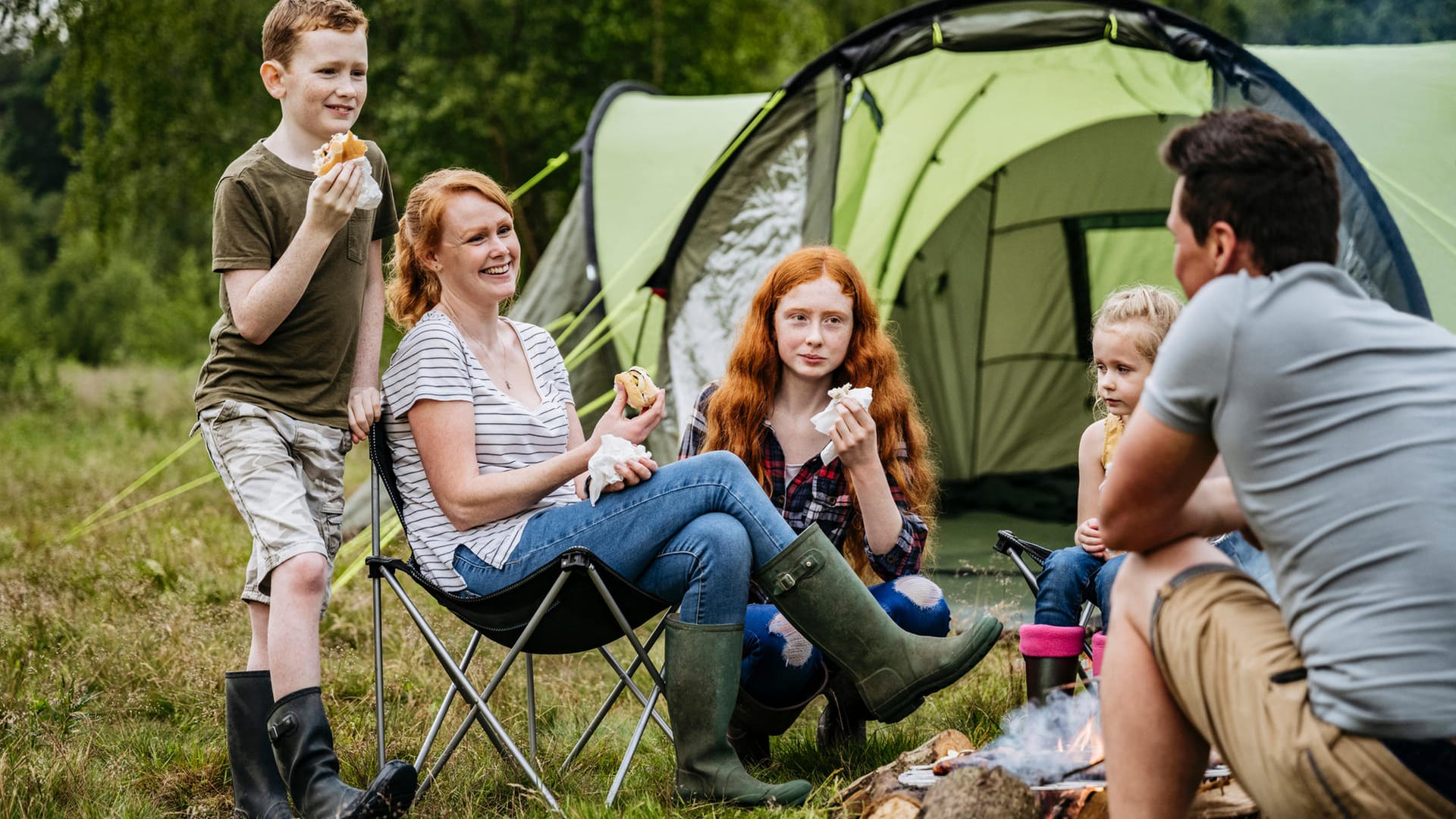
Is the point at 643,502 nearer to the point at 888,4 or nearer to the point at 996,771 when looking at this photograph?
the point at 996,771

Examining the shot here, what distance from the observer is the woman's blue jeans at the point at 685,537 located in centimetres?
225

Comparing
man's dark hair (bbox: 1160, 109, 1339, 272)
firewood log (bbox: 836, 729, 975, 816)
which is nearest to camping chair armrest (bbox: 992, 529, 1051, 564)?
firewood log (bbox: 836, 729, 975, 816)

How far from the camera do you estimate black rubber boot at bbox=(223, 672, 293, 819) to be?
236 cm

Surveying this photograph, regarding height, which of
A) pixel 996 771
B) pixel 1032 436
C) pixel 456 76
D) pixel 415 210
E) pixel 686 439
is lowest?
pixel 1032 436

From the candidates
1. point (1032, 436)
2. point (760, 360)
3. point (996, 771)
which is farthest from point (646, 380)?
point (1032, 436)

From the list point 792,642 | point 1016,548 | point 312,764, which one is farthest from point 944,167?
point 312,764

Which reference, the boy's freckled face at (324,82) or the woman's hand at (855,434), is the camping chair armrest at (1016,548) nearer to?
the woman's hand at (855,434)

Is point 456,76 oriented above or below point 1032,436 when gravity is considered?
above

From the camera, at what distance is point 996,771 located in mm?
1992

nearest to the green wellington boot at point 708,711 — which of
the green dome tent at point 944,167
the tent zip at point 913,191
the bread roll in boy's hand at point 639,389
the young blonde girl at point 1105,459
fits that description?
the bread roll in boy's hand at point 639,389

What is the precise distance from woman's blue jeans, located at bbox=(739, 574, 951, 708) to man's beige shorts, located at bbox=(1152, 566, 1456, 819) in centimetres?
93

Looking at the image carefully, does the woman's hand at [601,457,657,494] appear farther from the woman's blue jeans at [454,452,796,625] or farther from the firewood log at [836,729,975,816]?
the firewood log at [836,729,975,816]

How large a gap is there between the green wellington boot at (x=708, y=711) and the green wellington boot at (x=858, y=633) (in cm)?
13

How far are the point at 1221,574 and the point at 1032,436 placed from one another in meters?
4.51
